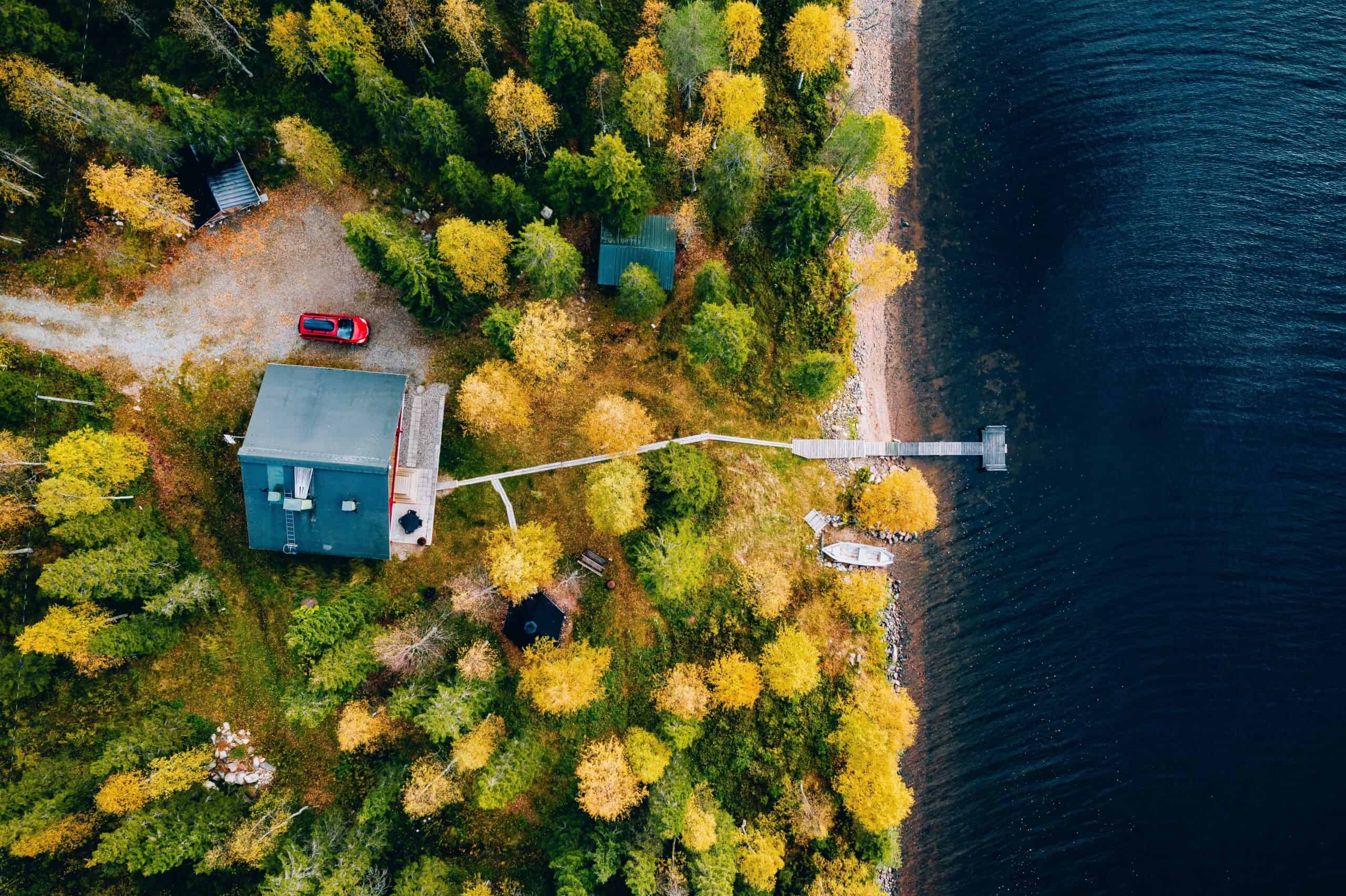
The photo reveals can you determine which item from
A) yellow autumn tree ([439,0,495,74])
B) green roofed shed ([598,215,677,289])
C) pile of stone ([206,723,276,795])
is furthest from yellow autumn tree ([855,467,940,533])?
pile of stone ([206,723,276,795])

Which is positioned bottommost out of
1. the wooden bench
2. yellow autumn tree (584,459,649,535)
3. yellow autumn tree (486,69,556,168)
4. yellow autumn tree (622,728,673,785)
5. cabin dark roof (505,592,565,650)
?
yellow autumn tree (622,728,673,785)

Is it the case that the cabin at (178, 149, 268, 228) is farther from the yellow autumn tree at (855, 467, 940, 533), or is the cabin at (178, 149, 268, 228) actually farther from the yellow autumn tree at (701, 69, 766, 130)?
the yellow autumn tree at (855, 467, 940, 533)

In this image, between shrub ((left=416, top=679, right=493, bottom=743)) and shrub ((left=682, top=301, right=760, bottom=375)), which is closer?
shrub ((left=416, top=679, right=493, bottom=743))

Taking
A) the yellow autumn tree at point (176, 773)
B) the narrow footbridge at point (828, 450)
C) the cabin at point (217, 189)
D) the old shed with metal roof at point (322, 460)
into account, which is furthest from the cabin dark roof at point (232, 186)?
the yellow autumn tree at point (176, 773)

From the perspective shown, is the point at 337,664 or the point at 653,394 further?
the point at 653,394

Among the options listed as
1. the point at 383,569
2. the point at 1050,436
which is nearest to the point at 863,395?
the point at 1050,436

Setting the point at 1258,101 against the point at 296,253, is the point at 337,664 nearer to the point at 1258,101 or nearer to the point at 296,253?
the point at 296,253
